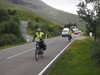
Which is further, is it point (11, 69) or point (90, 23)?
point (90, 23)

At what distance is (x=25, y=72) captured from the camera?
1352 centimetres

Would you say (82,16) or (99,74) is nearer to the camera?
(99,74)

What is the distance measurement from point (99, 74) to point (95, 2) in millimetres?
21265

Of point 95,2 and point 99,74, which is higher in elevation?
point 95,2

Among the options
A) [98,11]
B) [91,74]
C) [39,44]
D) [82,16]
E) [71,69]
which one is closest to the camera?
[91,74]

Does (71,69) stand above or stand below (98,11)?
below

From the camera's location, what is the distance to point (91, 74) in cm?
1278

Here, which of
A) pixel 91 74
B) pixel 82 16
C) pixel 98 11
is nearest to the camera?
pixel 91 74

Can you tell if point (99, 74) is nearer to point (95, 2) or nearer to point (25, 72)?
point (25, 72)

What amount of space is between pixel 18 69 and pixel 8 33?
28592mm

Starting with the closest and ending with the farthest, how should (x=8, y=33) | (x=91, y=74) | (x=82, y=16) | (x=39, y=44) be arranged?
(x=91, y=74)
(x=39, y=44)
(x=82, y=16)
(x=8, y=33)

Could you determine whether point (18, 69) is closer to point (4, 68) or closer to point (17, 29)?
point (4, 68)

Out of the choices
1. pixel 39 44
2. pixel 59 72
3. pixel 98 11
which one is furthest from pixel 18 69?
pixel 98 11

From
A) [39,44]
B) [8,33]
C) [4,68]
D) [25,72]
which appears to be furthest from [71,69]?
[8,33]
